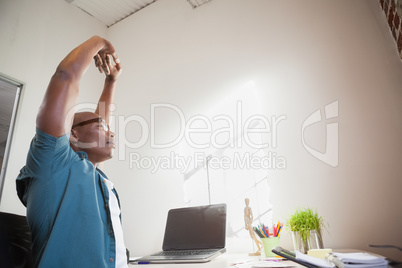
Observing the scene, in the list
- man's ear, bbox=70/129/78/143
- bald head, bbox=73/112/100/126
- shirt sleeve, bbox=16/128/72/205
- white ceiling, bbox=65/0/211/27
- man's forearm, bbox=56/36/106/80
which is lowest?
shirt sleeve, bbox=16/128/72/205

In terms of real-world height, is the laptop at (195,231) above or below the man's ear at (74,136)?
below

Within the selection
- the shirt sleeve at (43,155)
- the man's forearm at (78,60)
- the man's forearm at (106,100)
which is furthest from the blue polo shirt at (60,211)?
the man's forearm at (106,100)

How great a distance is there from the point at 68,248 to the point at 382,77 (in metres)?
1.88

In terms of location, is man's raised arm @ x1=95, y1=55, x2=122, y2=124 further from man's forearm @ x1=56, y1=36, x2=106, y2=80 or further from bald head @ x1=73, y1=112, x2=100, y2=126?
man's forearm @ x1=56, y1=36, x2=106, y2=80

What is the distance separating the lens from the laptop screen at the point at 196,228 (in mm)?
1653

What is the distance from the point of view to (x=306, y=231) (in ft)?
4.62

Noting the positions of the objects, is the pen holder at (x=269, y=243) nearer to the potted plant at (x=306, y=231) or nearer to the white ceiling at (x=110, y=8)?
the potted plant at (x=306, y=231)

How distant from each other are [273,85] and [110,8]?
2.12 m

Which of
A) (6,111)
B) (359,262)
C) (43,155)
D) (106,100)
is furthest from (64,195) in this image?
(6,111)

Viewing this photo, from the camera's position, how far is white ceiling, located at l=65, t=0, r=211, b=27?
295cm

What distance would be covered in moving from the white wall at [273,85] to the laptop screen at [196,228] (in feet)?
0.89

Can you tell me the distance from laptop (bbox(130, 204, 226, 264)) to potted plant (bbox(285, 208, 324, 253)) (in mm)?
418

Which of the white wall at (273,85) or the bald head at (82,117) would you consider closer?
the bald head at (82,117)

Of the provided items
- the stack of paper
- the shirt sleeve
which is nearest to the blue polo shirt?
the shirt sleeve
